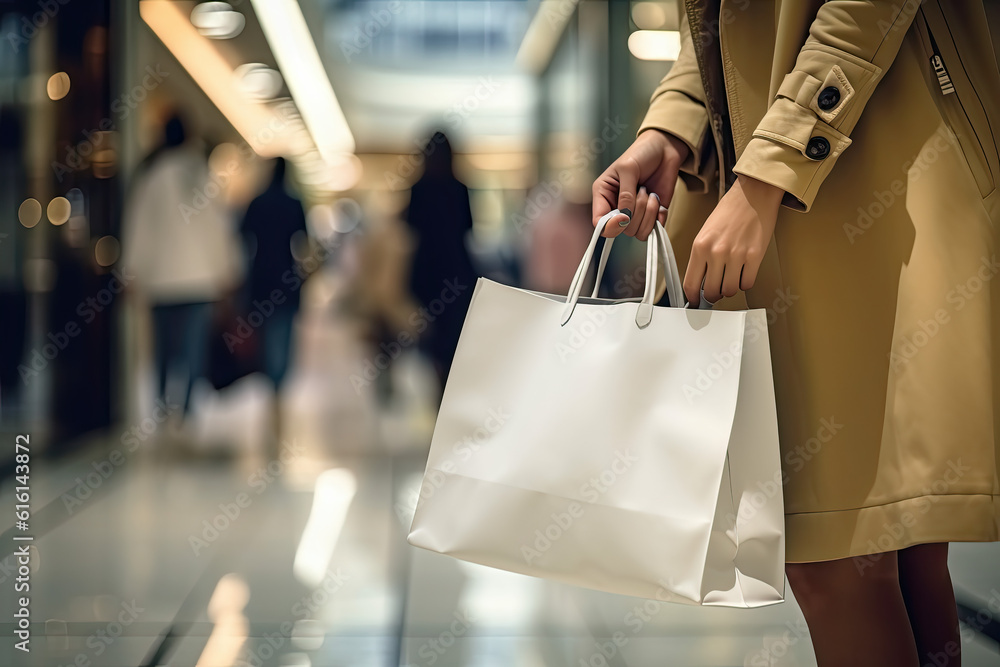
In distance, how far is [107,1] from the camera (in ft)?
14.6

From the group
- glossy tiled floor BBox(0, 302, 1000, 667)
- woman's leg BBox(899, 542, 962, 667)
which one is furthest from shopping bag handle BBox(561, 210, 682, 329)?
glossy tiled floor BBox(0, 302, 1000, 667)

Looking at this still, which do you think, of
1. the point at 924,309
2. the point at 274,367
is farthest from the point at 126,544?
the point at 924,309

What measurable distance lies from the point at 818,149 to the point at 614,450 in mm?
358

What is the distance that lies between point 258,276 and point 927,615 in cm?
394

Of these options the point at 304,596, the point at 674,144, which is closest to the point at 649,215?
the point at 674,144

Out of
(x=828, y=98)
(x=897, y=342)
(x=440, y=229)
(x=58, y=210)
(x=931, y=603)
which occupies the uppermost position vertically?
(x=828, y=98)

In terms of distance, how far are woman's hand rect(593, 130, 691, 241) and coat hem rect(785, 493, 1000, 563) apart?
39 centimetres

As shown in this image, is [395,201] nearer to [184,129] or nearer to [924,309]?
[184,129]

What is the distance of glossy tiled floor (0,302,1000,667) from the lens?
1.70 metres

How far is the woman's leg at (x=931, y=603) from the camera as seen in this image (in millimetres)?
931

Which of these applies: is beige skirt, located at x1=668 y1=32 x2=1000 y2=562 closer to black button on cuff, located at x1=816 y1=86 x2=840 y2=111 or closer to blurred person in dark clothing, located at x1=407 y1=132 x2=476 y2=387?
black button on cuff, located at x1=816 y1=86 x2=840 y2=111

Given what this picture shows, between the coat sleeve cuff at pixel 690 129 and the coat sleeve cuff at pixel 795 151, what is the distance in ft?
0.74

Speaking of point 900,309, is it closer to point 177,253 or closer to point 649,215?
point 649,215

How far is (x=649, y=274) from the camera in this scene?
2.76 feet
